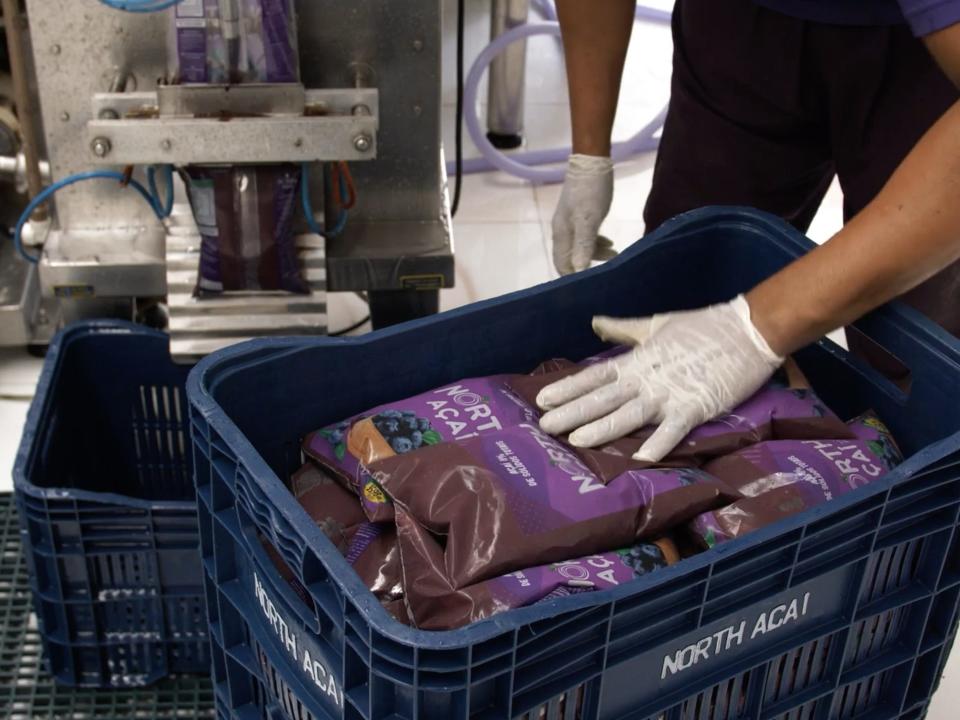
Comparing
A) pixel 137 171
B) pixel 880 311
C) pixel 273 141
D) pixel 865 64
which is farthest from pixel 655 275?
pixel 137 171

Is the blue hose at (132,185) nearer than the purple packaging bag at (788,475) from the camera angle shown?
No

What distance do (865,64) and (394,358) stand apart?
686 mm

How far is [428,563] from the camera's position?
0.96 m

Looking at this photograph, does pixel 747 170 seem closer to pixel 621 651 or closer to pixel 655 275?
pixel 655 275

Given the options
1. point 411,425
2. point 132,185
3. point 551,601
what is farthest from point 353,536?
point 132,185

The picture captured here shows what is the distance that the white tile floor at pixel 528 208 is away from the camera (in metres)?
2.01

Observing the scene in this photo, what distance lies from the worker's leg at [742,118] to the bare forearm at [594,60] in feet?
0.30

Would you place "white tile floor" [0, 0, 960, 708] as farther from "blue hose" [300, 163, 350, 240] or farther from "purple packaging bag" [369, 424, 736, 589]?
"purple packaging bag" [369, 424, 736, 589]

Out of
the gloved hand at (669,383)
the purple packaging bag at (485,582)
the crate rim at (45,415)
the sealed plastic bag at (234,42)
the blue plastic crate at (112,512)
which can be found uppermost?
the sealed plastic bag at (234,42)

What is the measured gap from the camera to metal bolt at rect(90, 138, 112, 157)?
1360 millimetres

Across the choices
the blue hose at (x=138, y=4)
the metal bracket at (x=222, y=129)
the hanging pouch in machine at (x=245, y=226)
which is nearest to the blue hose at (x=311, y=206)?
the hanging pouch in machine at (x=245, y=226)

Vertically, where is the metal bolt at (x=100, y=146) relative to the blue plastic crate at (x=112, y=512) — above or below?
above

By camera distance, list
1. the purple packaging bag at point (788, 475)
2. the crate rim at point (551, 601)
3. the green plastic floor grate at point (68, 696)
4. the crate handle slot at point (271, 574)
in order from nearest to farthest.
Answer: the crate rim at point (551, 601) → the crate handle slot at point (271, 574) → the purple packaging bag at point (788, 475) → the green plastic floor grate at point (68, 696)

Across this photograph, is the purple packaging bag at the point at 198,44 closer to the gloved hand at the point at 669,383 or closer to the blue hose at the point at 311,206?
the blue hose at the point at 311,206
